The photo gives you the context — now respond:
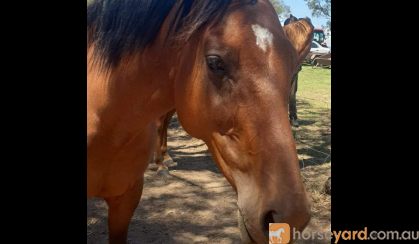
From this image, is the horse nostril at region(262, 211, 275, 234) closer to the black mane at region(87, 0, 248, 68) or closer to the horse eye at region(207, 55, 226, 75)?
the horse eye at region(207, 55, 226, 75)

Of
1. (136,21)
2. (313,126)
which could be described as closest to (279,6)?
(313,126)

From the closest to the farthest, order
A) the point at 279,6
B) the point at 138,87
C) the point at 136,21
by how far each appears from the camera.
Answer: the point at 136,21 → the point at 138,87 → the point at 279,6

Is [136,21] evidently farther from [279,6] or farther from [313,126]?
[279,6]

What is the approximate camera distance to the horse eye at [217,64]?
152cm

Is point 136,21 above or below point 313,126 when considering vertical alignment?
above

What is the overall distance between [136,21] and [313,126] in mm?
7972

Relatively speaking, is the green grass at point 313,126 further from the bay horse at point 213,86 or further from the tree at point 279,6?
the bay horse at point 213,86

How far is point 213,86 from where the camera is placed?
155cm

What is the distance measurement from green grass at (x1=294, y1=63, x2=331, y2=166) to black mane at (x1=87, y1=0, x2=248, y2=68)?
4753mm

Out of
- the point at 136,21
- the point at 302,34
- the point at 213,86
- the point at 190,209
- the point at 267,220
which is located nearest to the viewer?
the point at 267,220

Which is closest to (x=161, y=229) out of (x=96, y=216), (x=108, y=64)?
(x=96, y=216)

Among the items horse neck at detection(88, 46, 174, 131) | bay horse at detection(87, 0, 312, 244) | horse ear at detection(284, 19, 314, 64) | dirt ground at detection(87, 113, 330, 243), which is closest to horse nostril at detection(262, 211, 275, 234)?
bay horse at detection(87, 0, 312, 244)
